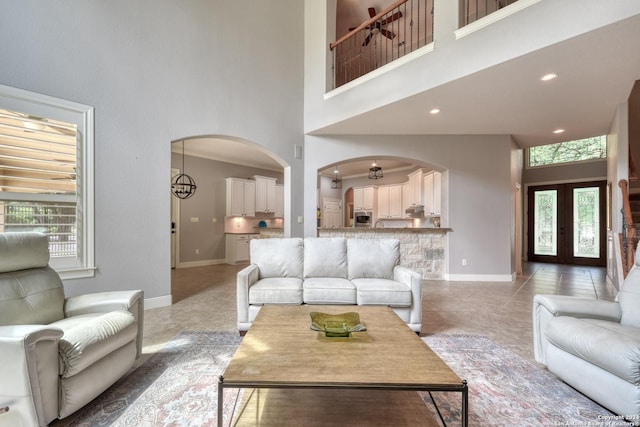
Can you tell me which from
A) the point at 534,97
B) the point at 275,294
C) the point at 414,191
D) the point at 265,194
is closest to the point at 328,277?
the point at 275,294

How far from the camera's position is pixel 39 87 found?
9.48ft

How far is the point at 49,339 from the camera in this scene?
142 centimetres

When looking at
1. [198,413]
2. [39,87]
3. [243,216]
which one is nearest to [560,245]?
[243,216]

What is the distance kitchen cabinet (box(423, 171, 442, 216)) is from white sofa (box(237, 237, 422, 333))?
3.17 meters

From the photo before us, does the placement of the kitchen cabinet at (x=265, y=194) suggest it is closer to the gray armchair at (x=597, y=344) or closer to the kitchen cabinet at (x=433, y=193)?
the kitchen cabinet at (x=433, y=193)

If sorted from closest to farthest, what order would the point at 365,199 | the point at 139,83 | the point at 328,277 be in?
the point at 328,277 < the point at 139,83 < the point at 365,199

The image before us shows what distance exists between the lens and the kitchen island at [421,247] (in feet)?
18.0

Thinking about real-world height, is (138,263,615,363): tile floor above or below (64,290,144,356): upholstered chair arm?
below

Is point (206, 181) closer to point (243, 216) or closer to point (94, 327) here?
point (243, 216)

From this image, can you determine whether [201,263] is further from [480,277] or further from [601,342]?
[601,342]

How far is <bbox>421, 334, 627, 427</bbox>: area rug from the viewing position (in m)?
1.57

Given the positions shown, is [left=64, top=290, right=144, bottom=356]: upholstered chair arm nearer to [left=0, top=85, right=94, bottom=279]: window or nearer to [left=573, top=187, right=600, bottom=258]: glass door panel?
[left=0, top=85, right=94, bottom=279]: window

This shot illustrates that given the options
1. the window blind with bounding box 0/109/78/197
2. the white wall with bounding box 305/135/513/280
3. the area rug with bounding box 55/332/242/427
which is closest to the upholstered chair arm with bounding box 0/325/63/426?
the area rug with bounding box 55/332/242/427

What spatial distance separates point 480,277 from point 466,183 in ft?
6.00
